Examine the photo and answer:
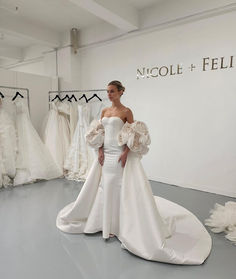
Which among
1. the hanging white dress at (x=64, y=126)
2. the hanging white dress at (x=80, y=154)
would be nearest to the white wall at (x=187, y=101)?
the hanging white dress at (x=80, y=154)

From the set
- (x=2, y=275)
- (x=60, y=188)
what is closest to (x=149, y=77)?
(x=60, y=188)

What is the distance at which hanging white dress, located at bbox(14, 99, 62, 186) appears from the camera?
4090 millimetres

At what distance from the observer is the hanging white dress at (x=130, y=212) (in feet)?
6.24

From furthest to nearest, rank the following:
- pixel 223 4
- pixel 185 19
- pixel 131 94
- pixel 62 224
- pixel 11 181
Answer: pixel 131 94 → pixel 11 181 → pixel 185 19 → pixel 223 4 → pixel 62 224

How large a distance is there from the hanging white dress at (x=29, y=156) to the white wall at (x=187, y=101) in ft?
6.20

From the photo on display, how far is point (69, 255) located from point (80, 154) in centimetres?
261

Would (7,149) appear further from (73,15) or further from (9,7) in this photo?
(73,15)

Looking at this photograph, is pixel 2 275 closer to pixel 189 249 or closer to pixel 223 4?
pixel 189 249

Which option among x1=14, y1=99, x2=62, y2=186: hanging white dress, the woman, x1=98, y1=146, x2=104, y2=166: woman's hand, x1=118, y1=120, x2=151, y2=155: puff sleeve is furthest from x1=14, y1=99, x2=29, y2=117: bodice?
x1=118, y1=120, x2=151, y2=155: puff sleeve

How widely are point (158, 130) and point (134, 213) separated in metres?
2.44

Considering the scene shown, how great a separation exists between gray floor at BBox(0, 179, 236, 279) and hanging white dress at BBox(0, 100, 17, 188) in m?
1.06

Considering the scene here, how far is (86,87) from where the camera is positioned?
5.23m

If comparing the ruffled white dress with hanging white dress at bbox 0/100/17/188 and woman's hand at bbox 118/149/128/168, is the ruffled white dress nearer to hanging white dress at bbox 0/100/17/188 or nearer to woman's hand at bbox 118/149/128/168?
woman's hand at bbox 118/149/128/168

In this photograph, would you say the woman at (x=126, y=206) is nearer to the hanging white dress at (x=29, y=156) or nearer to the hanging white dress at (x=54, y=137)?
the hanging white dress at (x=29, y=156)
